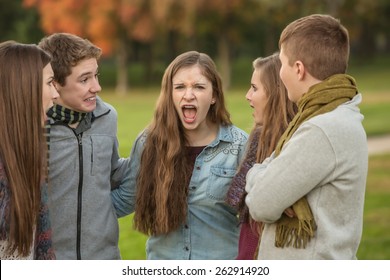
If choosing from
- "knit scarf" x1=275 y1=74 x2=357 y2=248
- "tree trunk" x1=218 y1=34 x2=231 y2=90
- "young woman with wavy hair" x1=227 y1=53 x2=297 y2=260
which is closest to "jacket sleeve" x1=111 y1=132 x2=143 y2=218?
"young woman with wavy hair" x1=227 y1=53 x2=297 y2=260

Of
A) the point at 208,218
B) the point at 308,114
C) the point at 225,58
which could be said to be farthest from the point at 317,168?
the point at 225,58

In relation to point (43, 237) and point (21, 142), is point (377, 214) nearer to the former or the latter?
point (43, 237)

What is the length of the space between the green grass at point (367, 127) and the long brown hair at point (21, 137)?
→ 1.20 meters

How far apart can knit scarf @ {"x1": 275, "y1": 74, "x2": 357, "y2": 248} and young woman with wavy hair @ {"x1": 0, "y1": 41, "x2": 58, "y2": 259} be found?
3.20ft

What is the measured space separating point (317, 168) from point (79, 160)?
126cm

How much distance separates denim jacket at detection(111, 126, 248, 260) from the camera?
3.49m

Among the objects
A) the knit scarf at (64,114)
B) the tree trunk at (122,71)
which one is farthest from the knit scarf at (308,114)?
the tree trunk at (122,71)

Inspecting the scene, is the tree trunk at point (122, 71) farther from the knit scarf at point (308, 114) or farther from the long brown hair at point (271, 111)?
the knit scarf at point (308, 114)

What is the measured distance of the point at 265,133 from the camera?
3.40m

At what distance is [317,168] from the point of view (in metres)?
2.66

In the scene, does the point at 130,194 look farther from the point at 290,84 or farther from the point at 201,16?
the point at 201,16

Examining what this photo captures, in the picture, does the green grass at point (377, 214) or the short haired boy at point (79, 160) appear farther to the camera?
the green grass at point (377, 214)

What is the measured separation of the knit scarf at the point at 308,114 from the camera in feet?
8.89

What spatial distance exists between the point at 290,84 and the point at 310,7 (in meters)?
41.2
